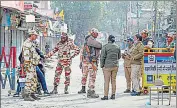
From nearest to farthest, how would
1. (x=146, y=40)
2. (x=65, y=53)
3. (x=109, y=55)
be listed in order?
(x=109, y=55) < (x=65, y=53) < (x=146, y=40)

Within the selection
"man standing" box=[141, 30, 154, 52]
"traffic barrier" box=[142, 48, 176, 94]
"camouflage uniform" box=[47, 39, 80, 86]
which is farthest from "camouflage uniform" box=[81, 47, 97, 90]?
"man standing" box=[141, 30, 154, 52]

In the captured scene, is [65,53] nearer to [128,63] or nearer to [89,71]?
[89,71]

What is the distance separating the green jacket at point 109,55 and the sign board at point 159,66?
117cm

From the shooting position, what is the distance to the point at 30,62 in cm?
1211

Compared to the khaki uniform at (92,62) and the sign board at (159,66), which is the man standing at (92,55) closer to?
the khaki uniform at (92,62)

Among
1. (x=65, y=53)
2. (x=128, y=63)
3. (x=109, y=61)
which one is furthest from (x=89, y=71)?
(x=128, y=63)

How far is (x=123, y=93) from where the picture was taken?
14.2 meters

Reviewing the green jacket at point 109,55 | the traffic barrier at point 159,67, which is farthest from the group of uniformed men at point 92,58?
the traffic barrier at point 159,67

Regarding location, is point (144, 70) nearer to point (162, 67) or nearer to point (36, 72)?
point (162, 67)

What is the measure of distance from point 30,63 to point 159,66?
3673 mm

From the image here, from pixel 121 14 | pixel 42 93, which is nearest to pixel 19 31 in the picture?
pixel 42 93

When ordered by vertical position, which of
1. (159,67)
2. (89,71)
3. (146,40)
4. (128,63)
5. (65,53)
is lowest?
(89,71)

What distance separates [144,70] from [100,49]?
1.40 meters

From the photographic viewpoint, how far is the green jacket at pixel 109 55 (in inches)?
492
